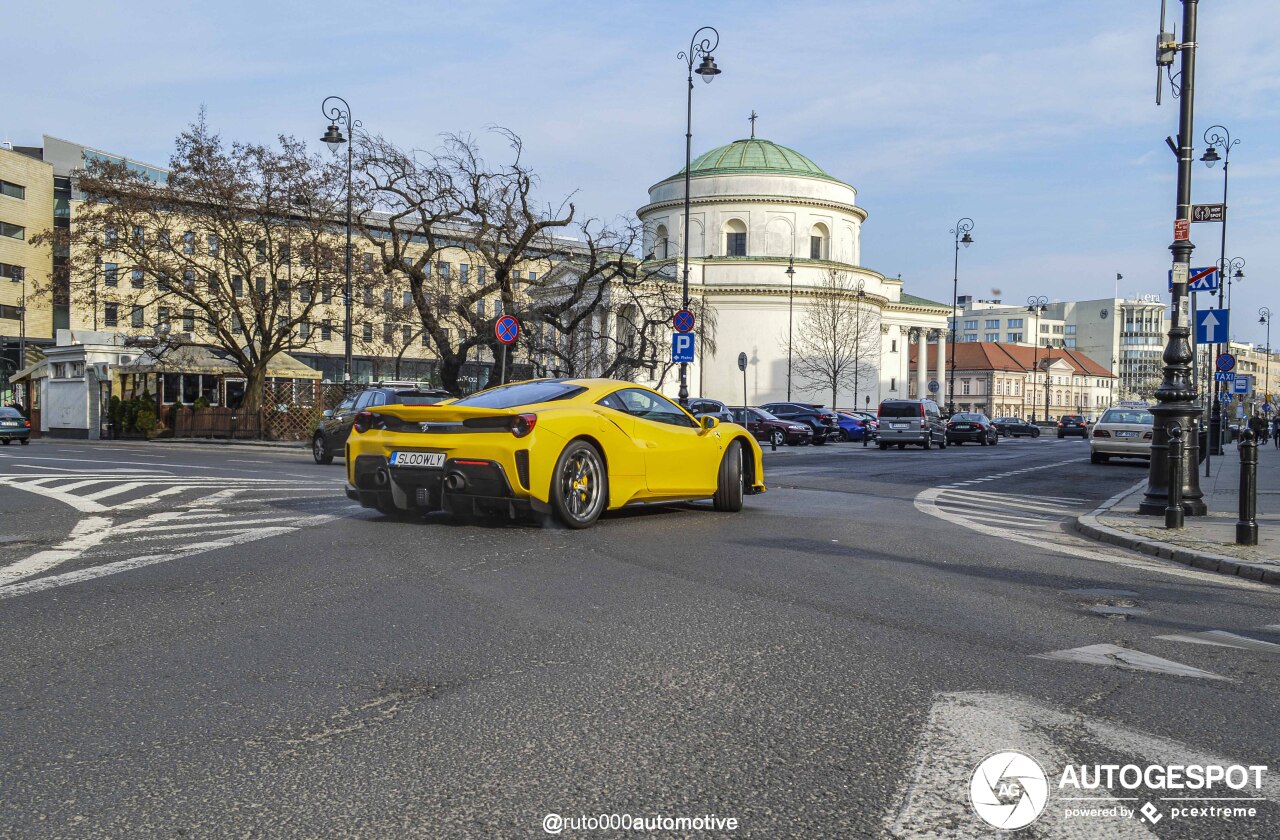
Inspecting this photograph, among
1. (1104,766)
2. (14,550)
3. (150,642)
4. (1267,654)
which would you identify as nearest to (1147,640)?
(1267,654)

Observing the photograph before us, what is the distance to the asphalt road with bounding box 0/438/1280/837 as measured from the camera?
3139 mm

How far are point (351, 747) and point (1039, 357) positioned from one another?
14289cm

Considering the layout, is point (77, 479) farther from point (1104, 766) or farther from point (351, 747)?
point (1104, 766)

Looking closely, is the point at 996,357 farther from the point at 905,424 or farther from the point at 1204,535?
the point at 1204,535

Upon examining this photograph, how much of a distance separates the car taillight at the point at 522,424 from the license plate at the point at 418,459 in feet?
2.39

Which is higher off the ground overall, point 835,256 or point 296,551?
point 835,256

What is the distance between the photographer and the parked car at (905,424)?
3988 cm

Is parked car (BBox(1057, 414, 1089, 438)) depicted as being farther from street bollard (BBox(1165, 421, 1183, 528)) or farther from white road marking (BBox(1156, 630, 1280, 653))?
white road marking (BBox(1156, 630, 1280, 653))

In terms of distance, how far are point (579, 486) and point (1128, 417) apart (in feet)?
73.9

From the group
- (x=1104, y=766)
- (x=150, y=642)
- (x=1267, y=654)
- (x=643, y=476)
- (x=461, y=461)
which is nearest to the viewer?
(x=1104, y=766)

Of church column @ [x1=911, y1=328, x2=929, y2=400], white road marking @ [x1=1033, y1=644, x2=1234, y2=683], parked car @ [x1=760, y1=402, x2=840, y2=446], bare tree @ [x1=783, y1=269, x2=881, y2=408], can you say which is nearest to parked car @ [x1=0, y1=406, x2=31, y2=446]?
parked car @ [x1=760, y1=402, x2=840, y2=446]

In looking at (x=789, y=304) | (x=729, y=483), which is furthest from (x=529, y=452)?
(x=789, y=304)

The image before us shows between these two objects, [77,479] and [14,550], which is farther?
[77,479]

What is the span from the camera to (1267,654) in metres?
5.46
